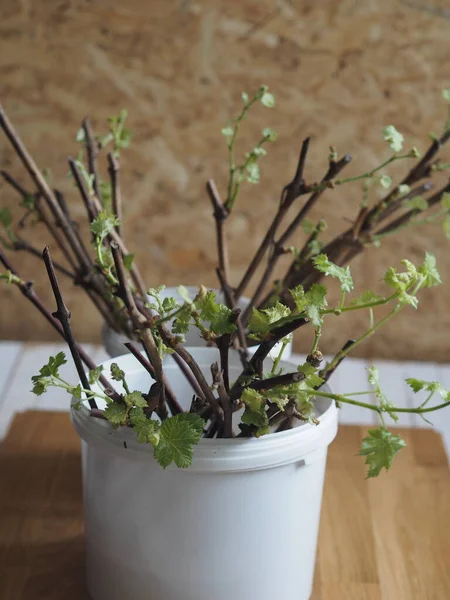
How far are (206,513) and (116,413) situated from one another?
0.32ft

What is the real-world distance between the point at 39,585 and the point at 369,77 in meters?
1.07

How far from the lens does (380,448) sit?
52 cm

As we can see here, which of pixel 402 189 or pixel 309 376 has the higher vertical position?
pixel 402 189

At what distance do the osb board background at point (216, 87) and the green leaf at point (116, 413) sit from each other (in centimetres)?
101

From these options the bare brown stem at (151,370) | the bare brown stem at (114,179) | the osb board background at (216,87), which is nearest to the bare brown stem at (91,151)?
the bare brown stem at (114,179)

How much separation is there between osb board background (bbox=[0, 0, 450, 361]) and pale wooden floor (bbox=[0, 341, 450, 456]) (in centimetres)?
17

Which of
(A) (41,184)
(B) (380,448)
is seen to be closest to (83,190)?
(A) (41,184)

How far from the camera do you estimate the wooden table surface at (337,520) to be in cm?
71

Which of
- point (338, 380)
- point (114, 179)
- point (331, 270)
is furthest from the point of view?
point (338, 380)

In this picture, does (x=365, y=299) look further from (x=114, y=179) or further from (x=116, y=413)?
(x=114, y=179)

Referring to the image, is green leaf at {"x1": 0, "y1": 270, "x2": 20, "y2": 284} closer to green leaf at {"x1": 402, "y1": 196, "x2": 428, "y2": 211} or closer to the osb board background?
green leaf at {"x1": 402, "y1": 196, "x2": 428, "y2": 211}

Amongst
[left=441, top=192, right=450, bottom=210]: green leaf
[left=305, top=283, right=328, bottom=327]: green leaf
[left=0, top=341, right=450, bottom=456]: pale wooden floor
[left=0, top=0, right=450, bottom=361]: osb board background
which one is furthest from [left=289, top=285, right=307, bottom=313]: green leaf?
[left=0, top=0, right=450, bottom=361]: osb board background

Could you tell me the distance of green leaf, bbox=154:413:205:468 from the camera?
0.53 meters

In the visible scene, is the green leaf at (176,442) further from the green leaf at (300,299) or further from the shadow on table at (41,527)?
the shadow on table at (41,527)
